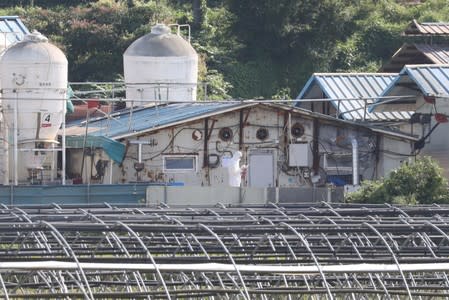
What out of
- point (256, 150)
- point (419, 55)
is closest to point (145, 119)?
point (256, 150)

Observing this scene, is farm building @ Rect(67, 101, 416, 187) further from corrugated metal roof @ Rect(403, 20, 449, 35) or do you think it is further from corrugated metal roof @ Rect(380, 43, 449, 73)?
corrugated metal roof @ Rect(403, 20, 449, 35)

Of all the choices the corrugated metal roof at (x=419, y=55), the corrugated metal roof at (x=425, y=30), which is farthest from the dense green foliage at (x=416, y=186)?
the corrugated metal roof at (x=425, y=30)

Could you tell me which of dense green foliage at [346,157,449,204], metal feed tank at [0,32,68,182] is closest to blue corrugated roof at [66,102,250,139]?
metal feed tank at [0,32,68,182]

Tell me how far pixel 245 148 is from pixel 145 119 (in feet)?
8.03

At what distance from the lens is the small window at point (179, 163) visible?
34.6 m

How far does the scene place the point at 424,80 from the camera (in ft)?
108

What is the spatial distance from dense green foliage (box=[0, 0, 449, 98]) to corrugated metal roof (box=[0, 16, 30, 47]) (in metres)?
9.00

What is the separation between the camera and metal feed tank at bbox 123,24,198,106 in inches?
1480

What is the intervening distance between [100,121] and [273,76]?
12391mm

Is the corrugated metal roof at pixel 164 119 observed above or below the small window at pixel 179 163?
above

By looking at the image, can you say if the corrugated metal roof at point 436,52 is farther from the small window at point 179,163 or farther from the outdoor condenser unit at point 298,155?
the small window at point 179,163

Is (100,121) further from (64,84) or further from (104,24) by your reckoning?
(104,24)

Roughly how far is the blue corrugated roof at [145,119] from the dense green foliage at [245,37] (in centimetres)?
854

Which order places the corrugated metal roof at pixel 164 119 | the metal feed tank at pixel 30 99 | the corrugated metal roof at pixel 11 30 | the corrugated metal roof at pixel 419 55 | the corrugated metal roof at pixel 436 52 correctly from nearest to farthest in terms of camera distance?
the metal feed tank at pixel 30 99 → the corrugated metal roof at pixel 164 119 → the corrugated metal roof at pixel 11 30 → the corrugated metal roof at pixel 436 52 → the corrugated metal roof at pixel 419 55
